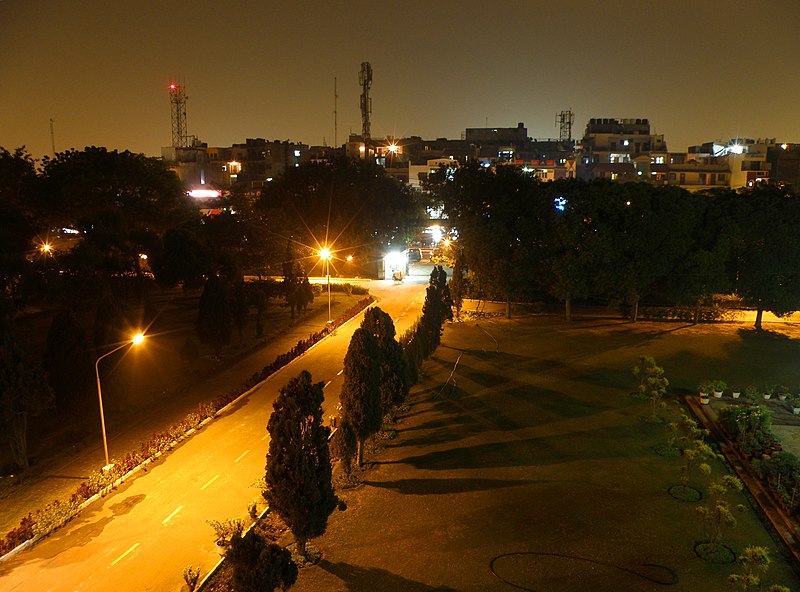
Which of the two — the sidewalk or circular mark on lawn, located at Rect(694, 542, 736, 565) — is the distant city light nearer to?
the sidewalk

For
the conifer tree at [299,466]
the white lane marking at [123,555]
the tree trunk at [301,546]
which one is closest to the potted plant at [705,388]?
the conifer tree at [299,466]

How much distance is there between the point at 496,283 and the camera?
38844 millimetres

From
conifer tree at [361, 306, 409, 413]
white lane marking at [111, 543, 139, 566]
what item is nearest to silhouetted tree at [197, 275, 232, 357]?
conifer tree at [361, 306, 409, 413]

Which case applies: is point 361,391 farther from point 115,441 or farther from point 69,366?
point 69,366

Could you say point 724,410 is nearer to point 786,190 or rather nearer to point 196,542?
point 196,542

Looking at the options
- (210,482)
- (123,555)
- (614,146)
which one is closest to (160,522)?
(123,555)

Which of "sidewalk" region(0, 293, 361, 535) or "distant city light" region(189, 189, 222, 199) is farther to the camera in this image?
"distant city light" region(189, 189, 222, 199)

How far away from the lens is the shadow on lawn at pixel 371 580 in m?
12.3

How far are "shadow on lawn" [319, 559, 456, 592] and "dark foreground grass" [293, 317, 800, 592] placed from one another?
3cm

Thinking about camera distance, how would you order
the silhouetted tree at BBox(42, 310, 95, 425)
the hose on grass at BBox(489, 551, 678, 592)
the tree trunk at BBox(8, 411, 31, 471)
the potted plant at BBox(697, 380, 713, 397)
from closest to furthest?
the hose on grass at BBox(489, 551, 678, 592), the tree trunk at BBox(8, 411, 31, 471), the silhouetted tree at BBox(42, 310, 95, 425), the potted plant at BBox(697, 380, 713, 397)

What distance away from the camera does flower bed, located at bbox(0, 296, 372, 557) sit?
1420 centimetres

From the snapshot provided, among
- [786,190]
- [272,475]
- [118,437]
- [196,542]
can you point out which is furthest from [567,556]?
[786,190]

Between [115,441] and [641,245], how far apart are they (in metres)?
→ 29.9

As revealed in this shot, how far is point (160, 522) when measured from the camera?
14812 millimetres
